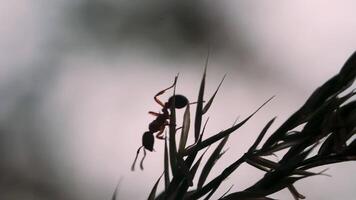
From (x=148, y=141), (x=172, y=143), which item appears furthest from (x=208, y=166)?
(x=148, y=141)

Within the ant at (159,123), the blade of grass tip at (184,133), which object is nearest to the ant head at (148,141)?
the ant at (159,123)

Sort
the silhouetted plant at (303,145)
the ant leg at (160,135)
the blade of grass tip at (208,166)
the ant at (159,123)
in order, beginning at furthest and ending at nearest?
the ant leg at (160,135), the ant at (159,123), the blade of grass tip at (208,166), the silhouetted plant at (303,145)

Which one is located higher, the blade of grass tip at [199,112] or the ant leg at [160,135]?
the blade of grass tip at [199,112]

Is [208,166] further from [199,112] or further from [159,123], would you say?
[159,123]

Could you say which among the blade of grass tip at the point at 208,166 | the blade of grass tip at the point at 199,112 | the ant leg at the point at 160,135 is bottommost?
the blade of grass tip at the point at 208,166

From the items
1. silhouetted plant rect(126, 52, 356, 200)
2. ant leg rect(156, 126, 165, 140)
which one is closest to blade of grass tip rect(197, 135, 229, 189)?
silhouetted plant rect(126, 52, 356, 200)

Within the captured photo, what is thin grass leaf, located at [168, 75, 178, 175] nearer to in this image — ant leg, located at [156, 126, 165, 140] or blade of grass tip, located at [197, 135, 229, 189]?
blade of grass tip, located at [197, 135, 229, 189]

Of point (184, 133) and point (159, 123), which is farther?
point (159, 123)

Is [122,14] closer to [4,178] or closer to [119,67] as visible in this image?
[119,67]

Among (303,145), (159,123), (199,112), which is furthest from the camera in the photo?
(159,123)

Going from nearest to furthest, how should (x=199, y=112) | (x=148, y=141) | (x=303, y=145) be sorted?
1. (x=303, y=145)
2. (x=199, y=112)
3. (x=148, y=141)

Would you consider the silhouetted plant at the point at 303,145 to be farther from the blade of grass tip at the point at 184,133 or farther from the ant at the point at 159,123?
the ant at the point at 159,123

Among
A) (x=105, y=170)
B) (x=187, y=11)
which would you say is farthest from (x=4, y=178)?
(x=187, y=11)
